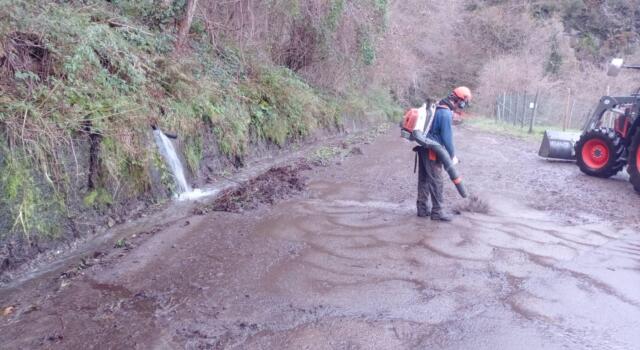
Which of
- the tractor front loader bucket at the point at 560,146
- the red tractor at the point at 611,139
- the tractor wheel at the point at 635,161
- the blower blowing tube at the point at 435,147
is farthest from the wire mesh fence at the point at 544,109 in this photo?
the blower blowing tube at the point at 435,147

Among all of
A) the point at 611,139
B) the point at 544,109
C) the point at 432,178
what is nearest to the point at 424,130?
the point at 432,178

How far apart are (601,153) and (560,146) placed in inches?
73.8

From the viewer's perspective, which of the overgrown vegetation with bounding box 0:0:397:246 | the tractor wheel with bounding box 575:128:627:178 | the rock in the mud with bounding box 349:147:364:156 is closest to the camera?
the overgrown vegetation with bounding box 0:0:397:246

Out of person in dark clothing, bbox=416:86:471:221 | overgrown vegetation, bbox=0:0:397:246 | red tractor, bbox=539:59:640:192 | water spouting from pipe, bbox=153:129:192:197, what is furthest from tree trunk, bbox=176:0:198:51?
red tractor, bbox=539:59:640:192

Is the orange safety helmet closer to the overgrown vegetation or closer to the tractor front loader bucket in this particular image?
the overgrown vegetation

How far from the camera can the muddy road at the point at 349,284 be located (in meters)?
4.04

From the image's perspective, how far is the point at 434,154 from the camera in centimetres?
700

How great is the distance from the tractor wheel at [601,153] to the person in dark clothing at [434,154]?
506 centimetres

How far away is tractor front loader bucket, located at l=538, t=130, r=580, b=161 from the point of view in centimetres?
1253

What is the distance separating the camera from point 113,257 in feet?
18.5

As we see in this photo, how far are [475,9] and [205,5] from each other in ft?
101

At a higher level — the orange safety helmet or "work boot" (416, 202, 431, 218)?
the orange safety helmet

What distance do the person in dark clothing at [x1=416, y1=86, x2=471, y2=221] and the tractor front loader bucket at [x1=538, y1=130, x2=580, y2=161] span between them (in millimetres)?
6677

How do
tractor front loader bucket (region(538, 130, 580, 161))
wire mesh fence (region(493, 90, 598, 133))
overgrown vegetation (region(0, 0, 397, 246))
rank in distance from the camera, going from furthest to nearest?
wire mesh fence (region(493, 90, 598, 133)) < tractor front loader bucket (region(538, 130, 580, 161)) < overgrown vegetation (region(0, 0, 397, 246))
